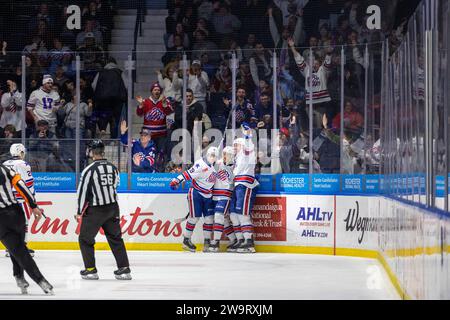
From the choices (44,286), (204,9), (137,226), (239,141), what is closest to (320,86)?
(239,141)

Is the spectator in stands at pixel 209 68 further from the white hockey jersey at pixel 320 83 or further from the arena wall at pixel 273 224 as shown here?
the arena wall at pixel 273 224

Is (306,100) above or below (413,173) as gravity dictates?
above

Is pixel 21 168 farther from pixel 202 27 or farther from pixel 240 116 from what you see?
pixel 202 27

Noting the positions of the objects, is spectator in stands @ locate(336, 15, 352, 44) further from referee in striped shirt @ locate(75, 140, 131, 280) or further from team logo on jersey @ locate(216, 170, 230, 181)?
referee in striped shirt @ locate(75, 140, 131, 280)

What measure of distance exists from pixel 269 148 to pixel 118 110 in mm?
2277

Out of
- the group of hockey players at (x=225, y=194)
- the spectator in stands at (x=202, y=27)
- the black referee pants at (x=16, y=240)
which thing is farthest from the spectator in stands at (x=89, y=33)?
the black referee pants at (x=16, y=240)

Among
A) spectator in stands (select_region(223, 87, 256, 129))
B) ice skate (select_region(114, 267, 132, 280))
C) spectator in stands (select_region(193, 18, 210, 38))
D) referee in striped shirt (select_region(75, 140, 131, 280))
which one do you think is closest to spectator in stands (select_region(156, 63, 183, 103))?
spectator in stands (select_region(223, 87, 256, 129))

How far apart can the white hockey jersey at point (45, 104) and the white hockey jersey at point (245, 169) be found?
2.80 m

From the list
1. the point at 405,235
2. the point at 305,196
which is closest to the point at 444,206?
the point at 405,235

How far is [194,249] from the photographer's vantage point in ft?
50.8

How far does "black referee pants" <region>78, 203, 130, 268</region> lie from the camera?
11.1m

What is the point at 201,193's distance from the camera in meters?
15.3

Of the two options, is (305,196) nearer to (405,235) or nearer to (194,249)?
(194,249)
